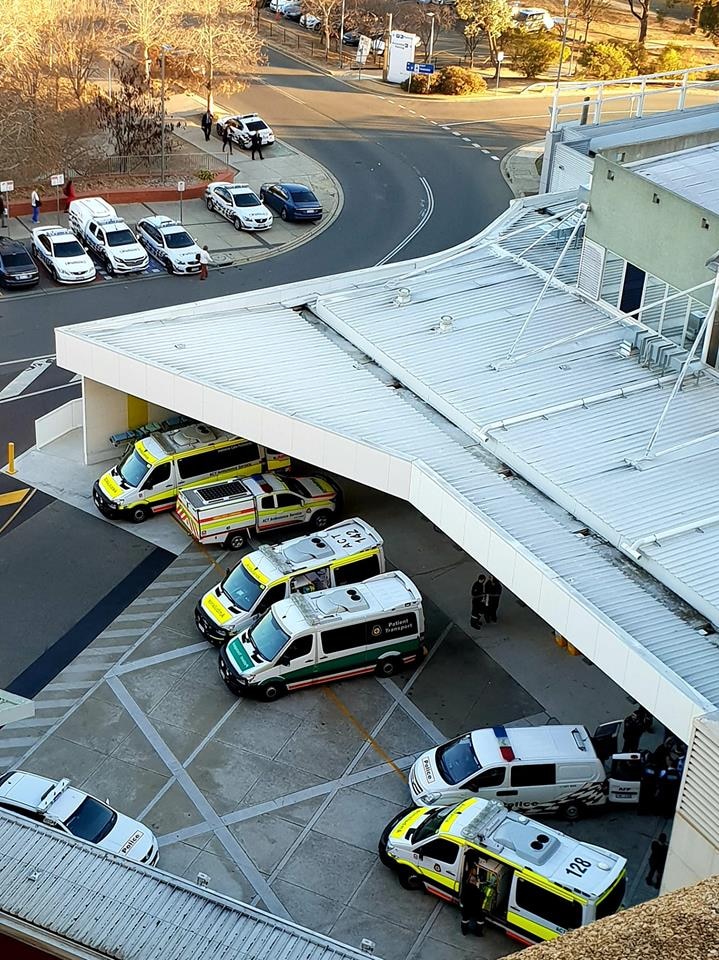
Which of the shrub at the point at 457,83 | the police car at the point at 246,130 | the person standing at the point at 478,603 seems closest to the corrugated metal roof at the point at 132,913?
the person standing at the point at 478,603

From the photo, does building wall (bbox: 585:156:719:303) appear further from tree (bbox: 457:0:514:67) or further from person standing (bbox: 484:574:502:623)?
tree (bbox: 457:0:514:67)

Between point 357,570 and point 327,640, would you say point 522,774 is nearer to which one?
point 327,640

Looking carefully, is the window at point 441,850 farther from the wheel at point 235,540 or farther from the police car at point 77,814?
the wheel at point 235,540

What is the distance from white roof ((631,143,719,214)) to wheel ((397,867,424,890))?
57.5 ft

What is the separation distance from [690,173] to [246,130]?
32.0 meters

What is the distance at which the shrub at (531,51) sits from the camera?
Answer: 76438 millimetres

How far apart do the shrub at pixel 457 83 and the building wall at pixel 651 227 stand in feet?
133

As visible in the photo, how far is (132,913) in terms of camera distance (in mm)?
18781

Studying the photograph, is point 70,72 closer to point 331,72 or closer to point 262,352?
point 331,72

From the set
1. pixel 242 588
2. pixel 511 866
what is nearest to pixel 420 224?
pixel 242 588

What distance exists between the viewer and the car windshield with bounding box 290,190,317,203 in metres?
55.0

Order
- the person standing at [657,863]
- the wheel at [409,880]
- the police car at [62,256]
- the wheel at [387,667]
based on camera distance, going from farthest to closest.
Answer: the police car at [62,256], the wheel at [387,667], the person standing at [657,863], the wheel at [409,880]

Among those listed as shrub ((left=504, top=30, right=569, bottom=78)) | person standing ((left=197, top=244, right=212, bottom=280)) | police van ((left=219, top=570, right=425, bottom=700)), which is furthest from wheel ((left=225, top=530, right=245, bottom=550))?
shrub ((left=504, top=30, right=569, bottom=78))

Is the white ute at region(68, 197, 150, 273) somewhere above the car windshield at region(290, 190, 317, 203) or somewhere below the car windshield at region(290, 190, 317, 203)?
below
